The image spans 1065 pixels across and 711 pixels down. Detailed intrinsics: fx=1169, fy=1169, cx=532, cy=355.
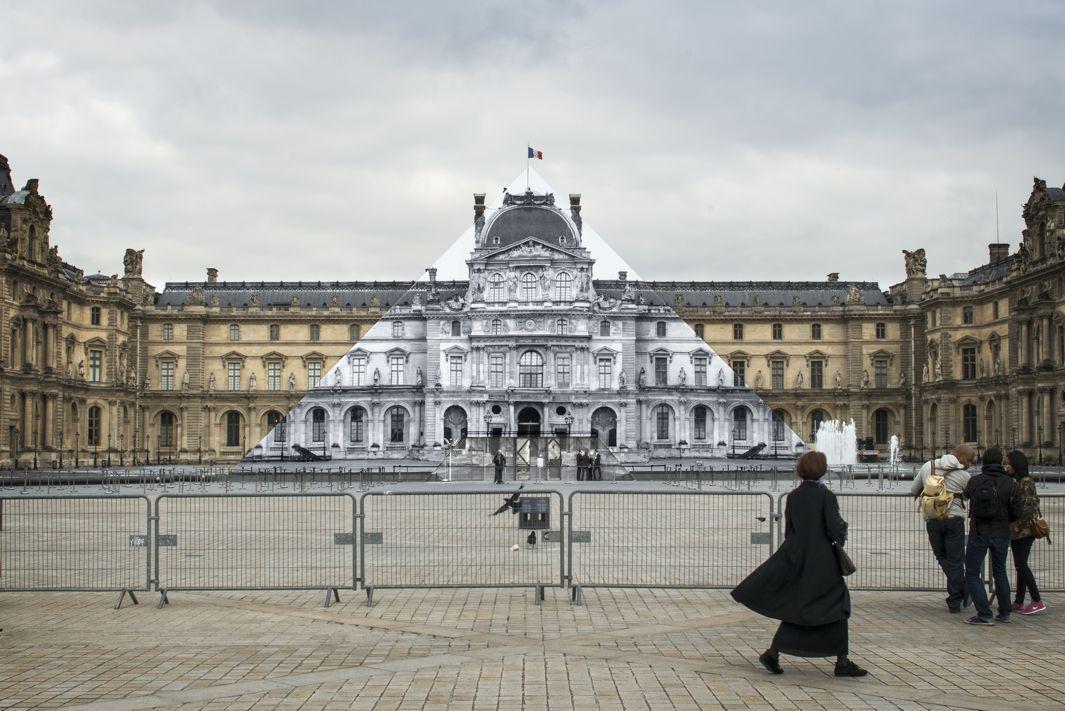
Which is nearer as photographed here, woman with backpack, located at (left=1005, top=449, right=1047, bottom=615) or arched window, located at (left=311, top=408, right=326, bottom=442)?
woman with backpack, located at (left=1005, top=449, right=1047, bottom=615)

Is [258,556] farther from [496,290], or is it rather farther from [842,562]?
[496,290]

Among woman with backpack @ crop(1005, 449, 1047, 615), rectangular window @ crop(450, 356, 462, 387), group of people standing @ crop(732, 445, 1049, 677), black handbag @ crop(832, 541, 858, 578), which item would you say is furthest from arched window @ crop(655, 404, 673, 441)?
black handbag @ crop(832, 541, 858, 578)

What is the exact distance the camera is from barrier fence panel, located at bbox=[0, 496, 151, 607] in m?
13.0

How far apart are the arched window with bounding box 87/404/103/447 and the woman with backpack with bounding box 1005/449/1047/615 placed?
55980 mm

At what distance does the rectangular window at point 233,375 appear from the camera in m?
71.4

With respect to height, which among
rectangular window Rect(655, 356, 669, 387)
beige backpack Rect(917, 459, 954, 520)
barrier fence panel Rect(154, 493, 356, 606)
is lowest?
barrier fence panel Rect(154, 493, 356, 606)

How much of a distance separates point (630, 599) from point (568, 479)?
3344cm

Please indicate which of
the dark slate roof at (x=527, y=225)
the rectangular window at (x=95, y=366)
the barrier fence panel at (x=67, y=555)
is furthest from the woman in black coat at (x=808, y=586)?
the rectangular window at (x=95, y=366)

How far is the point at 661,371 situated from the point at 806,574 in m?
42.3

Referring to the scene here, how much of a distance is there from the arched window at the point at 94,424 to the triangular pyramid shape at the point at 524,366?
15061mm

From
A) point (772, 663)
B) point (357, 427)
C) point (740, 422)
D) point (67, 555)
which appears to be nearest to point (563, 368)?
point (357, 427)

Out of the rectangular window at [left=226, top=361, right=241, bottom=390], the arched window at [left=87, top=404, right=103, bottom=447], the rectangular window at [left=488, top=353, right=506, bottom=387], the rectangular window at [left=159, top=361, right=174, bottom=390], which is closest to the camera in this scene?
the rectangular window at [left=488, top=353, right=506, bottom=387]

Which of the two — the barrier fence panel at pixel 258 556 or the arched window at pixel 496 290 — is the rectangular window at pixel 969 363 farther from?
the barrier fence panel at pixel 258 556

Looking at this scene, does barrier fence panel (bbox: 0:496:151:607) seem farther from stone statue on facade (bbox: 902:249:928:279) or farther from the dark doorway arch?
stone statue on facade (bbox: 902:249:928:279)
